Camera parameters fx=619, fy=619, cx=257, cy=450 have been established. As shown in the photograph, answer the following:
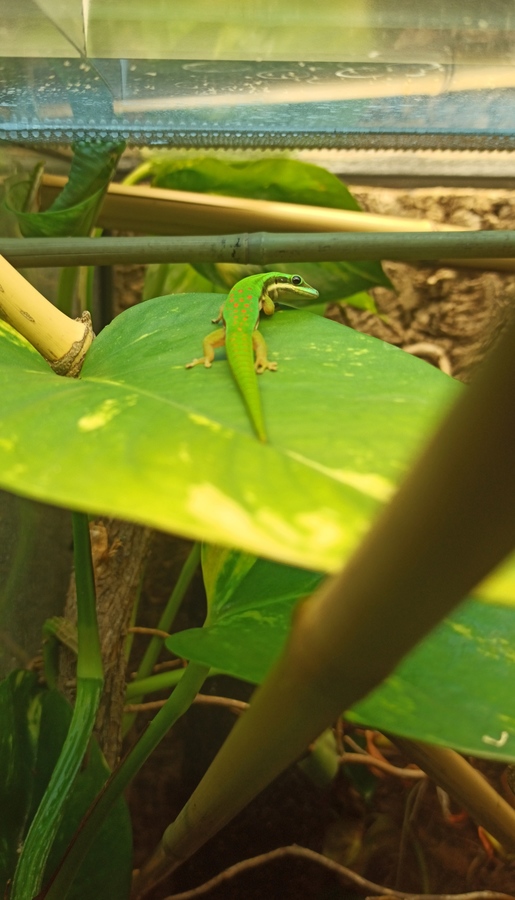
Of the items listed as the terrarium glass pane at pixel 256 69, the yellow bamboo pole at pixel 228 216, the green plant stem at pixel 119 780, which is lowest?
the green plant stem at pixel 119 780

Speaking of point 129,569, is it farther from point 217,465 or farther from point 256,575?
point 217,465

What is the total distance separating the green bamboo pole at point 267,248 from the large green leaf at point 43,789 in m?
0.46

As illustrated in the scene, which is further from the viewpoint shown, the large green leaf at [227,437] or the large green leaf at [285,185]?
the large green leaf at [285,185]

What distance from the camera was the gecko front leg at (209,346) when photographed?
48 centimetres

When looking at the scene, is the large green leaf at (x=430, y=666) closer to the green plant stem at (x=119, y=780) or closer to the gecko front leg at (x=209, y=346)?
the green plant stem at (x=119, y=780)

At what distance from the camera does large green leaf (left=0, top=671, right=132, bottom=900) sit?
24.8 inches

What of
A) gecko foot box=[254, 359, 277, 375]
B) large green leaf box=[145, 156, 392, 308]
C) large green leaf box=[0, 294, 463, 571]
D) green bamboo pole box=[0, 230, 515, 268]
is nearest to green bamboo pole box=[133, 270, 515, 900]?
large green leaf box=[0, 294, 463, 571]

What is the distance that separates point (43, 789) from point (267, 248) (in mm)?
626

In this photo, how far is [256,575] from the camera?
1.92ft

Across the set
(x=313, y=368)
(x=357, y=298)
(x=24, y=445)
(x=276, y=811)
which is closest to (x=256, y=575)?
(x=313, y=368)

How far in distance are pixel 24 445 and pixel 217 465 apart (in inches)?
3.7

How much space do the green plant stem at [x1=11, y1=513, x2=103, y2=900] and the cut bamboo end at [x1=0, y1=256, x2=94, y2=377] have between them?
0.14 meters

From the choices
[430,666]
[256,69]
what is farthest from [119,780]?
[256,69]

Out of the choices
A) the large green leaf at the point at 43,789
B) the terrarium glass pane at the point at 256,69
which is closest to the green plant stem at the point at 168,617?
the large green leaf at the point at 43,789
